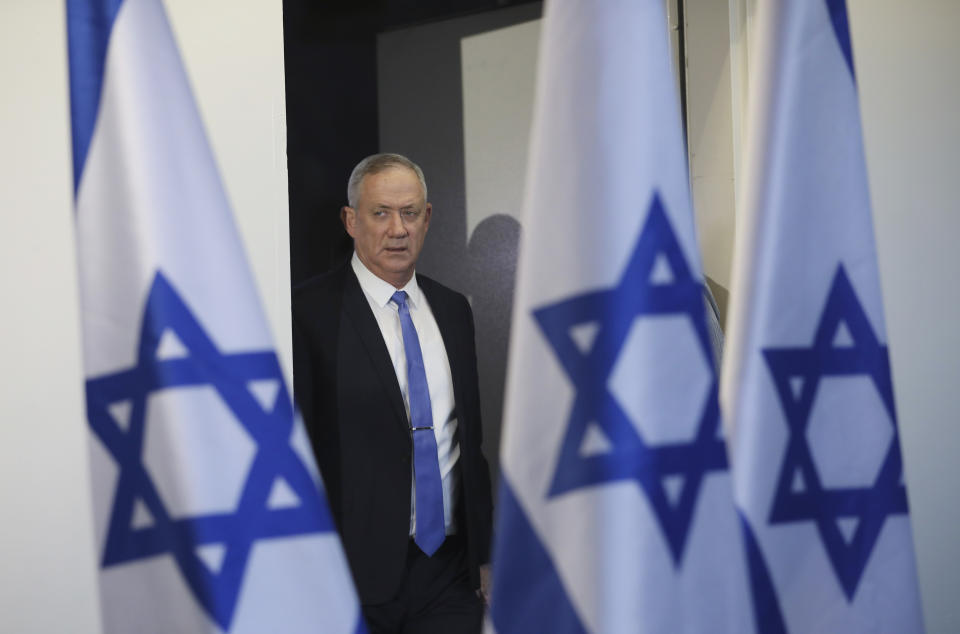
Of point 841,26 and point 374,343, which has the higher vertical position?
point 841,26

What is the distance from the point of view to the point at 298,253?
2.87 m

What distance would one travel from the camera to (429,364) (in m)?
2.33

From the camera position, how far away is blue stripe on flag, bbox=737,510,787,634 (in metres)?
1.16

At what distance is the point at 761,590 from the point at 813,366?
280 millimetres

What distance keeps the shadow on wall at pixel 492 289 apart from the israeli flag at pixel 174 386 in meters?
2.01

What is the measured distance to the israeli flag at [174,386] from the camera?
1121mm

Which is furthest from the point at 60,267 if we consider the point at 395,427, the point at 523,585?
the point at 523,585

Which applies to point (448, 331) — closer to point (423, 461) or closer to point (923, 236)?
point (423, 461)

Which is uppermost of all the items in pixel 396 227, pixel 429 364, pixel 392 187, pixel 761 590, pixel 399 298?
pixel 392 187

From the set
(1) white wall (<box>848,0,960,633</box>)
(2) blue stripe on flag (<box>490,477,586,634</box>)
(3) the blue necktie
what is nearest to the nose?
(3) the blue necktie

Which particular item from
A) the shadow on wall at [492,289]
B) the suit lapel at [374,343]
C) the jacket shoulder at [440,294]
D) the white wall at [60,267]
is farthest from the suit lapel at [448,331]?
the shadow on wall at [492,289]

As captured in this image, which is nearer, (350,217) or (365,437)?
(365,437)

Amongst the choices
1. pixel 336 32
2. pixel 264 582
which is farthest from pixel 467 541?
pixel 336 32

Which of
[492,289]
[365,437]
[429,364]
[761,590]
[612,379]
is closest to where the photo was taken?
[612,379]
